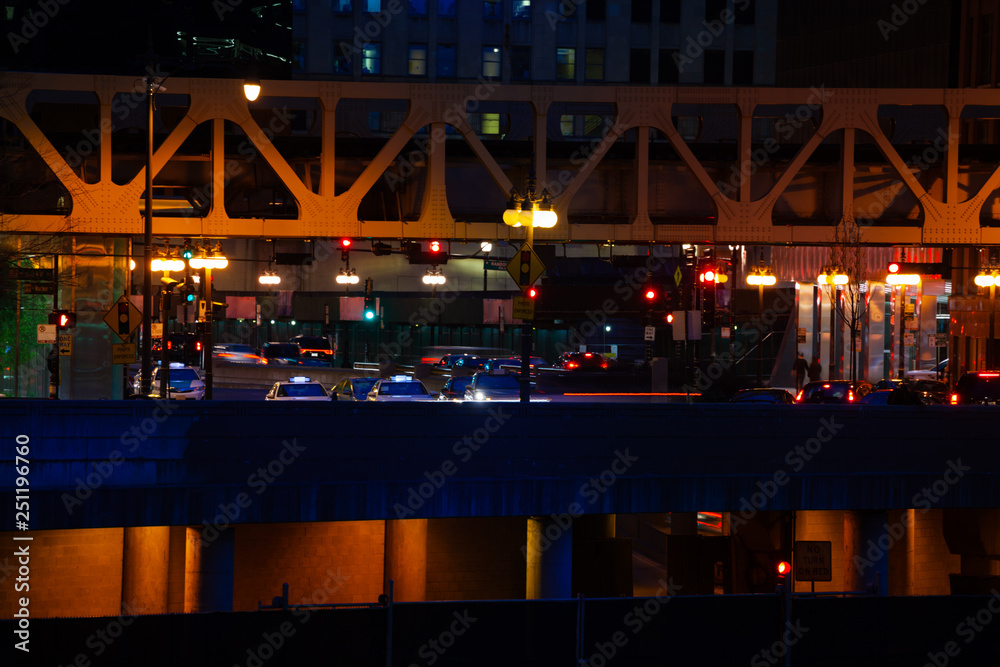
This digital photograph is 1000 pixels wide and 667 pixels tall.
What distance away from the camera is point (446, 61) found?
68312mm

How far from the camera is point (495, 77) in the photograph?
6844 centimetres

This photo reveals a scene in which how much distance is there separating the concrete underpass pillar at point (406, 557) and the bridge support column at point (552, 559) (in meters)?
2.50

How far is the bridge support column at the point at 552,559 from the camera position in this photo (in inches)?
737

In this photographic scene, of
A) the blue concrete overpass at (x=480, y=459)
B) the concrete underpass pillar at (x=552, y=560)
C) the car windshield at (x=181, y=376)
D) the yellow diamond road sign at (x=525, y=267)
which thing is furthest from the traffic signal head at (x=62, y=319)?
the concrete underpass pillar at (x=552, y=560)

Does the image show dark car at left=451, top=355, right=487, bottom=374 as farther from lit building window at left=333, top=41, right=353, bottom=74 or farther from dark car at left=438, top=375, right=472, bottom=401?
lit building window at left=333, top=41, right=353, bottom=74

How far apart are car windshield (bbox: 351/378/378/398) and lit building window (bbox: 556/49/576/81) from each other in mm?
37081

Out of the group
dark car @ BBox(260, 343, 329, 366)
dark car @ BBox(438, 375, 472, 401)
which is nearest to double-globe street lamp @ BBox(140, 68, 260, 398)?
dark car @ BBox(438, 375, 472, 401)

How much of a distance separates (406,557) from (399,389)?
12.9m

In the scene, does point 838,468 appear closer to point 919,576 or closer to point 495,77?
point 919,576

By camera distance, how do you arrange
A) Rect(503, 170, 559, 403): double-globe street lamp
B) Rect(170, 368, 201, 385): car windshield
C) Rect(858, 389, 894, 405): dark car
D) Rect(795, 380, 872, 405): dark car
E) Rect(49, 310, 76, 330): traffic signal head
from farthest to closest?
Rect(170, 368, 201, 385): car windshield < Rect(49, 310, 76, 330): traffic signal head < Rect(795, 380, 872, 405): dark car < Rect(858, 389, 894, 405): dark car < Rect(503, 170, 559, 403): double-globe street lamp

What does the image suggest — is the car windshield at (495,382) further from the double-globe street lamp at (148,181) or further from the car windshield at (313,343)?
the car windshield at (313,343)

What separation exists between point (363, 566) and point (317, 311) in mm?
59266

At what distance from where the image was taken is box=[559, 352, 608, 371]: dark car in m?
57.7

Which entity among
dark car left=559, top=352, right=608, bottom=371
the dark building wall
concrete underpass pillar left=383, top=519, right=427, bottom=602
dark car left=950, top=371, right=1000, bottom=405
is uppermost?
the dark building wall
